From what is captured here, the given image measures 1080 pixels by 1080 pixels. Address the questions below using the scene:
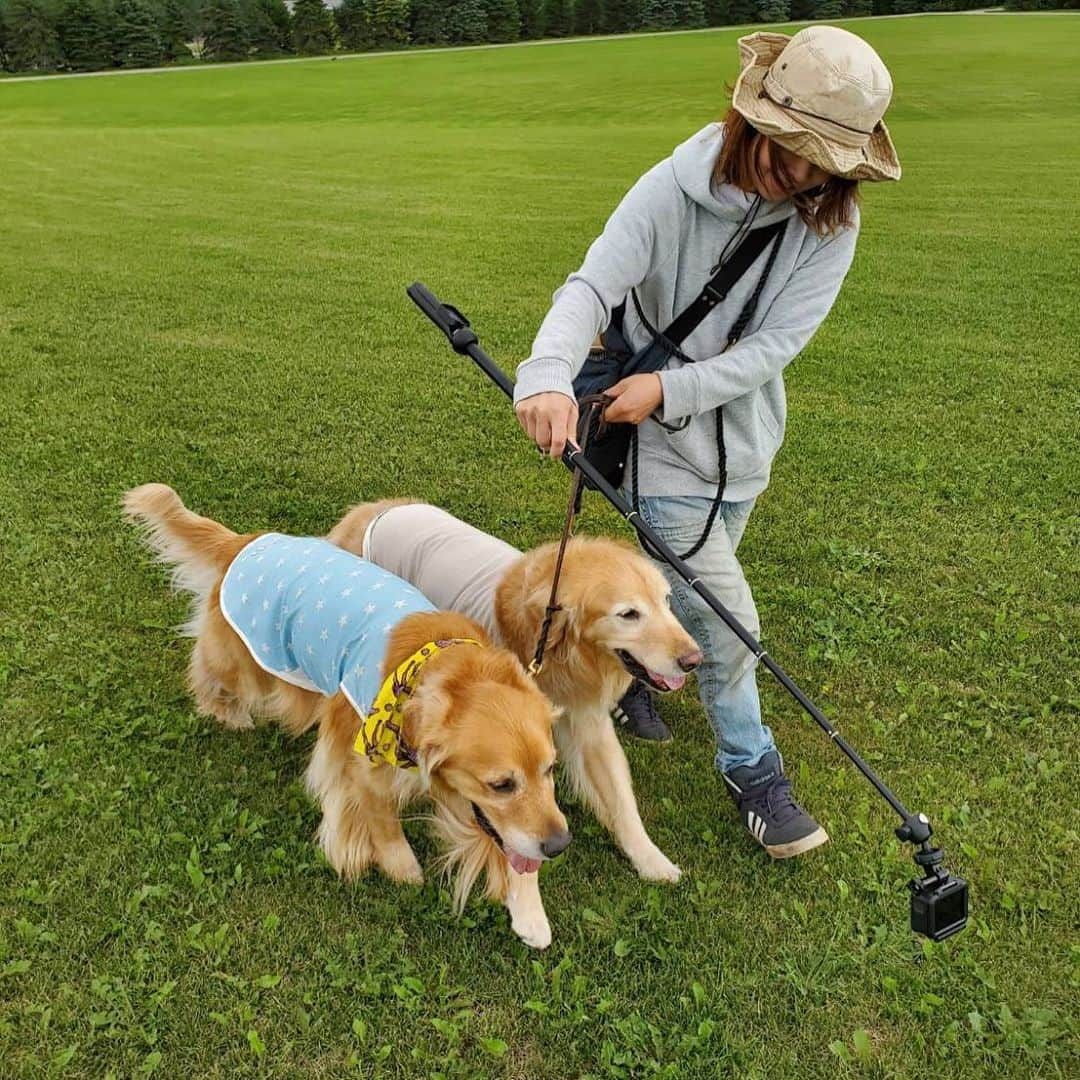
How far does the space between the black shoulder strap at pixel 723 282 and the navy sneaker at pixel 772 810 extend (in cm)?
152

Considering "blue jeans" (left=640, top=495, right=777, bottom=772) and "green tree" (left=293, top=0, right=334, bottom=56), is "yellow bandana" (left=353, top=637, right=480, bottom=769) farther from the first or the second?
"green tree" (left=293, top=0, right=334, bottom=56)

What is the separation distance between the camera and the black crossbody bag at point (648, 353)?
9.33 feet

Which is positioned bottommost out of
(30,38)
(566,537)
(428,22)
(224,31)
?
(428,22)

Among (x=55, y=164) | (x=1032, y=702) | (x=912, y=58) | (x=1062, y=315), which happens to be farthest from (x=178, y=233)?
(x=912, y=58)

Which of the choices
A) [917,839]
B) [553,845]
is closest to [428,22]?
[553,845]

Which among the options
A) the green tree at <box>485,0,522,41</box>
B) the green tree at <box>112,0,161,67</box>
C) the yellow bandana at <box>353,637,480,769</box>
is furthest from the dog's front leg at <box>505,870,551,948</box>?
the green tree at <box>485,0,522,41</box>

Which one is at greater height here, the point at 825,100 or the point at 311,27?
the point at 825,100

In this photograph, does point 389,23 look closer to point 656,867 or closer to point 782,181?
point 782,181

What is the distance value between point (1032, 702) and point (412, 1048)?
111 inches

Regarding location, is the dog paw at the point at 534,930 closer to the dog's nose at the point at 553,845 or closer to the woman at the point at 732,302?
the dog's nose at the point at 553,845

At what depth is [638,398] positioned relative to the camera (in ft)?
9.14

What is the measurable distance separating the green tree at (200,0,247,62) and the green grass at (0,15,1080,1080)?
5484 cm

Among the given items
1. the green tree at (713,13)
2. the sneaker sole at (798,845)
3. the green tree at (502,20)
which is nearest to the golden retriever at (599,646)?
the sneaker sole at (798,845)

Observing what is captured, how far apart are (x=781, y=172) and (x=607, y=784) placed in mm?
2007
